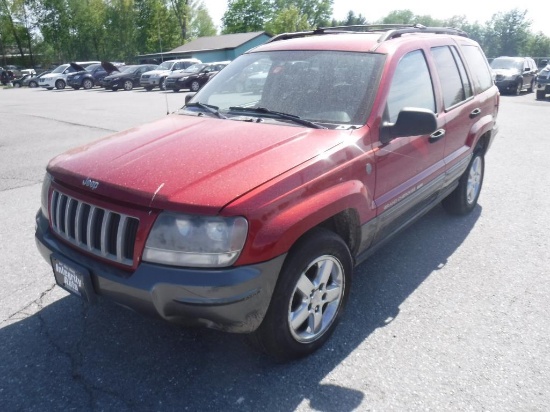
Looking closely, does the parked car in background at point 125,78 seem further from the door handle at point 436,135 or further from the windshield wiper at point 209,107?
the door handle at point 436,135

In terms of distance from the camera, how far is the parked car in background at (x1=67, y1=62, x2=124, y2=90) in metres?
29.9

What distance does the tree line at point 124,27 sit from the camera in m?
63.1

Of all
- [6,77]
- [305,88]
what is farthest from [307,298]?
[6,77]

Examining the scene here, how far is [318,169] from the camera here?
2.43 metres

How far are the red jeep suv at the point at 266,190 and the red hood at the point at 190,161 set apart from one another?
0.03ft

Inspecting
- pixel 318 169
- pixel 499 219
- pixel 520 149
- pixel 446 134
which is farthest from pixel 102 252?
pixel 520 149

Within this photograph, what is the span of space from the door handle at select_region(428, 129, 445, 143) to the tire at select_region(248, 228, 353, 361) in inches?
54.2

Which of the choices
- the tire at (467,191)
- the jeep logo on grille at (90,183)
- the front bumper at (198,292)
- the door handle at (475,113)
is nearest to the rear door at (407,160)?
the door handle at (475,113)

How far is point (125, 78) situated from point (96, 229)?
92.4 ft

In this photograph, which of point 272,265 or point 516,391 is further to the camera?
point 516,391

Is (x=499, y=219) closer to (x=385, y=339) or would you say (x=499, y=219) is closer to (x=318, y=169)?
(x=385, y=339)

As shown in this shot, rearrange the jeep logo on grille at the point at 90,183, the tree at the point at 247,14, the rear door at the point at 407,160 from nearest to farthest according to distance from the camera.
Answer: the jeep logo on grille at the point at 90,183
the rear door at the point at 407,160
the tree at the point at 247,14

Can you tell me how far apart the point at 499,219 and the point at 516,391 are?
281 centimetres

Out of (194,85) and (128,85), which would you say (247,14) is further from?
(194,85)
